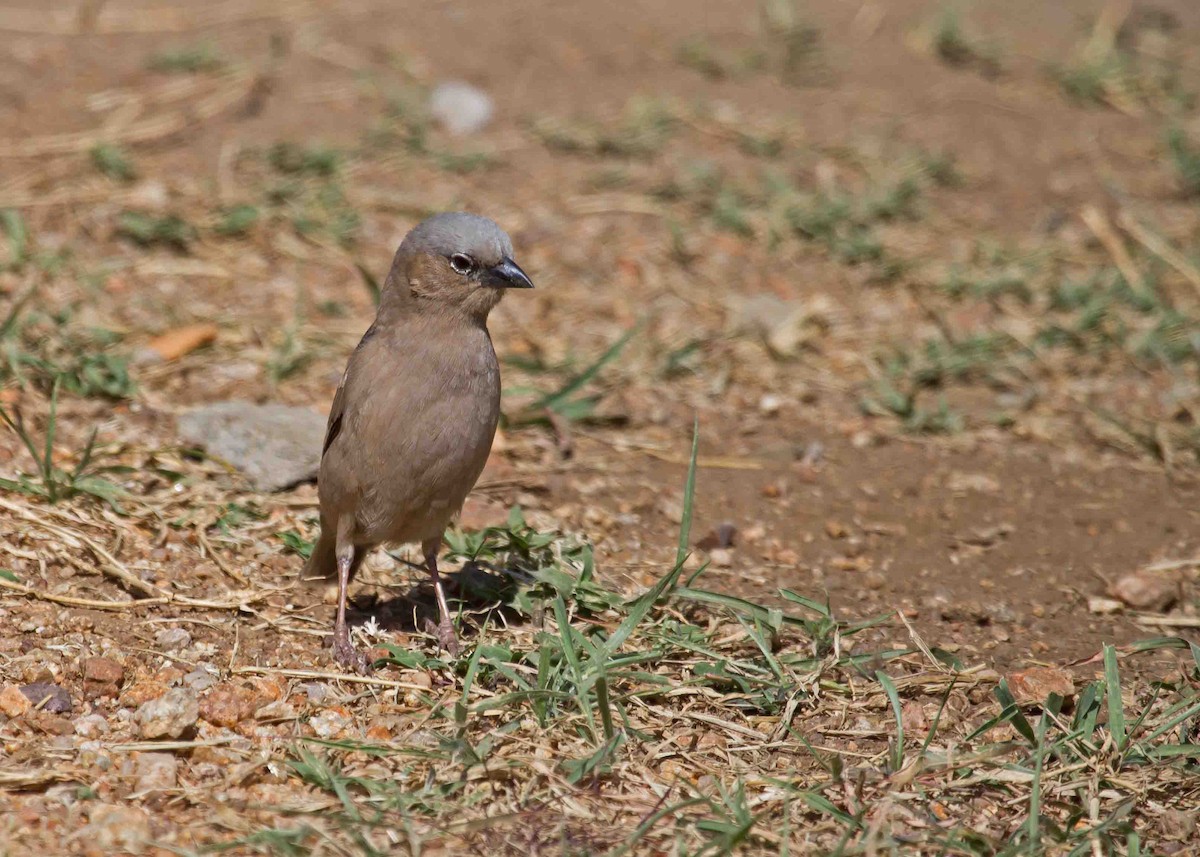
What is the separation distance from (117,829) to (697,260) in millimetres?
4729

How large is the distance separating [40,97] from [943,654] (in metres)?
6.03

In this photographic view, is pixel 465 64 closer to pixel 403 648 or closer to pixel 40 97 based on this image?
pixel 40 97

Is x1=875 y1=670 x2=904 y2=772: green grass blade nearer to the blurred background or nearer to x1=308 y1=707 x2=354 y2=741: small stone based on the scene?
the blurred background

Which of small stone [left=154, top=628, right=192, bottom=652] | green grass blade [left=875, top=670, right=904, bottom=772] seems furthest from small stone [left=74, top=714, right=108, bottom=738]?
green grass blade [left=875, top=670, right=904, bottom=772]

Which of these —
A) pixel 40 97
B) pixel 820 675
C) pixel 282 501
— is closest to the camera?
pixel 820 675

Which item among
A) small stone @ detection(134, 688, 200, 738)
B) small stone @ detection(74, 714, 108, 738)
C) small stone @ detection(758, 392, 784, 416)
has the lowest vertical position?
small stone @ detection(758, 392, 784, 416)

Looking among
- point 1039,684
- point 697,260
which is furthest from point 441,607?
point 697,260

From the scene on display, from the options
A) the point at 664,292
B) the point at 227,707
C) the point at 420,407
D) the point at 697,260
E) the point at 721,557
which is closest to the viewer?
the point at 227,707

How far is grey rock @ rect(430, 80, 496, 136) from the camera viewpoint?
8.10m

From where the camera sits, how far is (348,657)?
3871mm

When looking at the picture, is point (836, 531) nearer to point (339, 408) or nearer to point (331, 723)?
point (339, 408)

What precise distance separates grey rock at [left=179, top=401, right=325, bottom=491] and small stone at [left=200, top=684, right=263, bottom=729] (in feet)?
4.36

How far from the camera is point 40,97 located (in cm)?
769

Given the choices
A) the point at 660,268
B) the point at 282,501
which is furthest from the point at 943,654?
the point at 660,268
